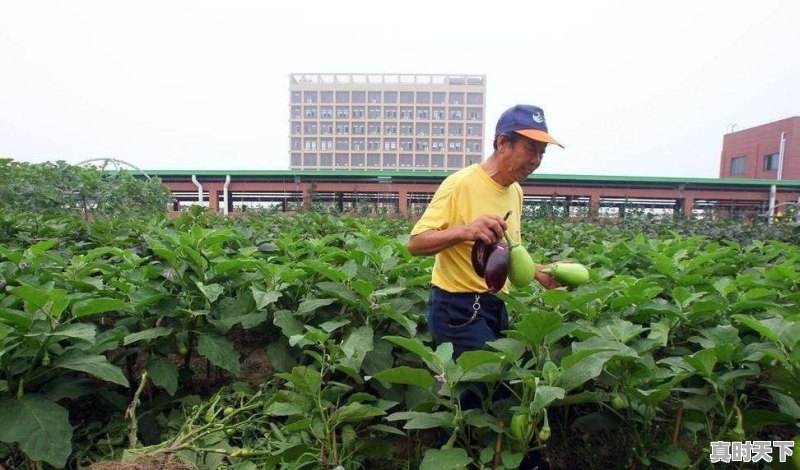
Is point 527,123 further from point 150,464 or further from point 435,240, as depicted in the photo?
point 150,464

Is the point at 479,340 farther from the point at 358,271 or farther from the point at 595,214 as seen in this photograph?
the point at 595,214

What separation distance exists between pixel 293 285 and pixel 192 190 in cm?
2330

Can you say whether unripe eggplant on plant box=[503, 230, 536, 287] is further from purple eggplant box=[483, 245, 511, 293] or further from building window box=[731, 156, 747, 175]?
building window box=[731, 156, 747, 175]

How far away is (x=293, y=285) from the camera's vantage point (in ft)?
7.38

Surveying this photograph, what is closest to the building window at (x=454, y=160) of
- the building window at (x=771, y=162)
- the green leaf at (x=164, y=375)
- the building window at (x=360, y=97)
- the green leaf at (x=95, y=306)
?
the building window at (x=360, y=97)

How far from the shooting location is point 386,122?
231ft

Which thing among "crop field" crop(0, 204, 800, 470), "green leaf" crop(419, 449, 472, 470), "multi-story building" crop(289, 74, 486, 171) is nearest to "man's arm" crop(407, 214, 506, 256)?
"crop field" crop(0, 204, 800, 470)

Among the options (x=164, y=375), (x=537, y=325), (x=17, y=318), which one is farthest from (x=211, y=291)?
(x=537, y=325)

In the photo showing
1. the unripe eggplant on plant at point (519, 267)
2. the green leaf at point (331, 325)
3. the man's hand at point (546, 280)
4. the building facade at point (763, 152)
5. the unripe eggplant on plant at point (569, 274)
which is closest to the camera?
the green leaf at point (331, 325)

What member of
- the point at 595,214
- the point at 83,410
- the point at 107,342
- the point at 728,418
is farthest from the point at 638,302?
the point at 595,214

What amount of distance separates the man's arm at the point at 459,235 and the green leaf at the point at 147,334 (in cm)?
95

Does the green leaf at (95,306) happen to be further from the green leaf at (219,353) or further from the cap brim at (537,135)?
the cap brim at (537,135)

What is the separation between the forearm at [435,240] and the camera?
183cm

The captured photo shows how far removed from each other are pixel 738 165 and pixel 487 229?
166 feet
